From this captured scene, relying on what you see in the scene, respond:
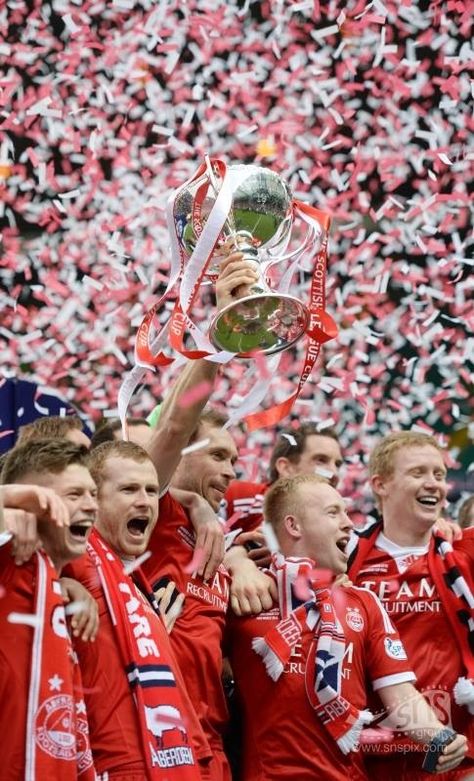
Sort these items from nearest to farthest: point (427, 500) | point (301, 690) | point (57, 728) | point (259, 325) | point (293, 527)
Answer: point (57, 728), point (259, 325), point (301, 690), point (293, 527), point (427, 500)

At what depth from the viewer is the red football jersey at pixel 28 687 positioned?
3004 millimetres

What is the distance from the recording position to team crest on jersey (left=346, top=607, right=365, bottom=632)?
429 centimetres

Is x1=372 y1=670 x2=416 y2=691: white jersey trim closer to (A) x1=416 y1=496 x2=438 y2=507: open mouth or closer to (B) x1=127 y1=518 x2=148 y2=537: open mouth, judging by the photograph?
(A) x1=416 y1=496 x2=438 y2=507: open mouth

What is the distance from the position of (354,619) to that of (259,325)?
113 cm

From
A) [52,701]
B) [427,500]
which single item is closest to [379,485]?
[427,500]

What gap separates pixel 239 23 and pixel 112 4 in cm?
82

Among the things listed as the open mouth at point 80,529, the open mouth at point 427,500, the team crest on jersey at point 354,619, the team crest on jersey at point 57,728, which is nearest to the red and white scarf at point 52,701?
the team crest on jersey at point 57,728

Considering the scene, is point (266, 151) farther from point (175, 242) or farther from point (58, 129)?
point (175, 242)

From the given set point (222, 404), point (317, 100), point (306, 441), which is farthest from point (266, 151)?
point (306, 441)

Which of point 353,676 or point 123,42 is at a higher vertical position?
point 123,42

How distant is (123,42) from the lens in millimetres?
7387

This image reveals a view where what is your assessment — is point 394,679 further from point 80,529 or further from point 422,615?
point 80,529

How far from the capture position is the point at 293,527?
4.51 meters

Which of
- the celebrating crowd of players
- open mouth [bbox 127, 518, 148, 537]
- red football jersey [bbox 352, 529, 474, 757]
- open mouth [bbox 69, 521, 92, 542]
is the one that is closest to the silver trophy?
the celebrating crowd of players
